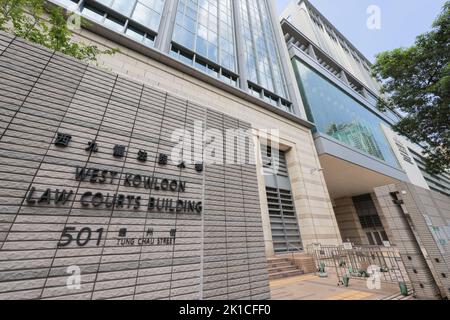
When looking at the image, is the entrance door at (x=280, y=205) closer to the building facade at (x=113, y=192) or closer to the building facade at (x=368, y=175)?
the building facade at (x=368, y=175)

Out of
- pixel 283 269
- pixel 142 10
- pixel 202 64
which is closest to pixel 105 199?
pixel 283 269

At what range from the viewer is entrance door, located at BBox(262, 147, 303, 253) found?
965 centimetres

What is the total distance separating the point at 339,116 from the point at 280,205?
12693mm

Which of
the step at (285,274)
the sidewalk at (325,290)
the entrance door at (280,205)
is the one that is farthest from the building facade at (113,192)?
the entrance door at (280,205)

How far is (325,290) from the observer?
18.3 feet

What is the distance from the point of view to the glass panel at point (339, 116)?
1587cm

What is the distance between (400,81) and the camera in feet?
37.1

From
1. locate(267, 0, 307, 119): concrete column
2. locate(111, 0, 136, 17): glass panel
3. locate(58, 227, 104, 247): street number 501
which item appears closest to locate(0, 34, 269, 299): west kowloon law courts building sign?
locate(58, 227, 104, 247): street number 501

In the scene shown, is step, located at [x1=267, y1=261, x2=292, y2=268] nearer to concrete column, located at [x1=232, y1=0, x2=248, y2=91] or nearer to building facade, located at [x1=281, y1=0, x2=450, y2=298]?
building facade, located at [x1=281, y1=0, x2=450, y2=298]

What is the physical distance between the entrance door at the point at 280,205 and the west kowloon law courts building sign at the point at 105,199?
597 centimetres

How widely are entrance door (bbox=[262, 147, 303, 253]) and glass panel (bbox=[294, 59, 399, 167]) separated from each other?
5.80 meters

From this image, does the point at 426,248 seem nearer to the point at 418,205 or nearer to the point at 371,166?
the point at 418,205

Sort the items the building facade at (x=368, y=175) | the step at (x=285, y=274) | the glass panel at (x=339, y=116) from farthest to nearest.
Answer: the glass panel at (x=339, y=116) → the step at (x=285, y=274) → the building facade at (x=368, y=175)
